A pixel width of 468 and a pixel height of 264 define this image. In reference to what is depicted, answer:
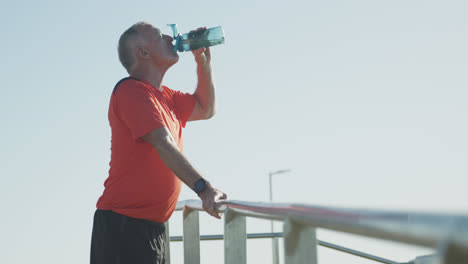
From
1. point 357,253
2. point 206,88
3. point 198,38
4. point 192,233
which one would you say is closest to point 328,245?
point 357,253

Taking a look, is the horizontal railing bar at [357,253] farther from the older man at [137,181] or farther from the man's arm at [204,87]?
the older man at [137,181]

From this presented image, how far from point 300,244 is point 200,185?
1.26 metres

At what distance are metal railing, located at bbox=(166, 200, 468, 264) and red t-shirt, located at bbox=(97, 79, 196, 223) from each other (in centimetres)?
55

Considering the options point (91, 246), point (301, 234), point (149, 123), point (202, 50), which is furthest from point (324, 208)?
point (202, 50)

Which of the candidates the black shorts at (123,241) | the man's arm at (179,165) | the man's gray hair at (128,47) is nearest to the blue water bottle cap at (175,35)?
the man's gray hair at (128,47)

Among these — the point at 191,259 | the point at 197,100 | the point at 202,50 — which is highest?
the point at 202,50

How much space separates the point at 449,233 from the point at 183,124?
296 centimetres

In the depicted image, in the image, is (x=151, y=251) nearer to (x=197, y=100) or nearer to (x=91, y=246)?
(x=91, y=246)

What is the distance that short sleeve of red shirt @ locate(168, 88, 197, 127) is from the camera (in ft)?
11.7

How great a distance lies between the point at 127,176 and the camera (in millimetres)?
2969

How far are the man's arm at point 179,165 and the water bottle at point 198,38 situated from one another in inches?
34.1

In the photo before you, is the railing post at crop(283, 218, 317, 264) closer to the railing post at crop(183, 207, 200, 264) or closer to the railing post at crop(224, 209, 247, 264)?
the railing post at crop(224, 209, 247, 264)

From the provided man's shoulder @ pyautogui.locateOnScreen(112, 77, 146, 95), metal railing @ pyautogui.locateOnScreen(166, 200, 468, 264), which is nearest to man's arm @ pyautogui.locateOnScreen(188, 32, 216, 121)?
man's shoulder @ pyautogui.locateOnScreen(112, 77, 146, 95)

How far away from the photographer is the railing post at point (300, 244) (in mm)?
1441
